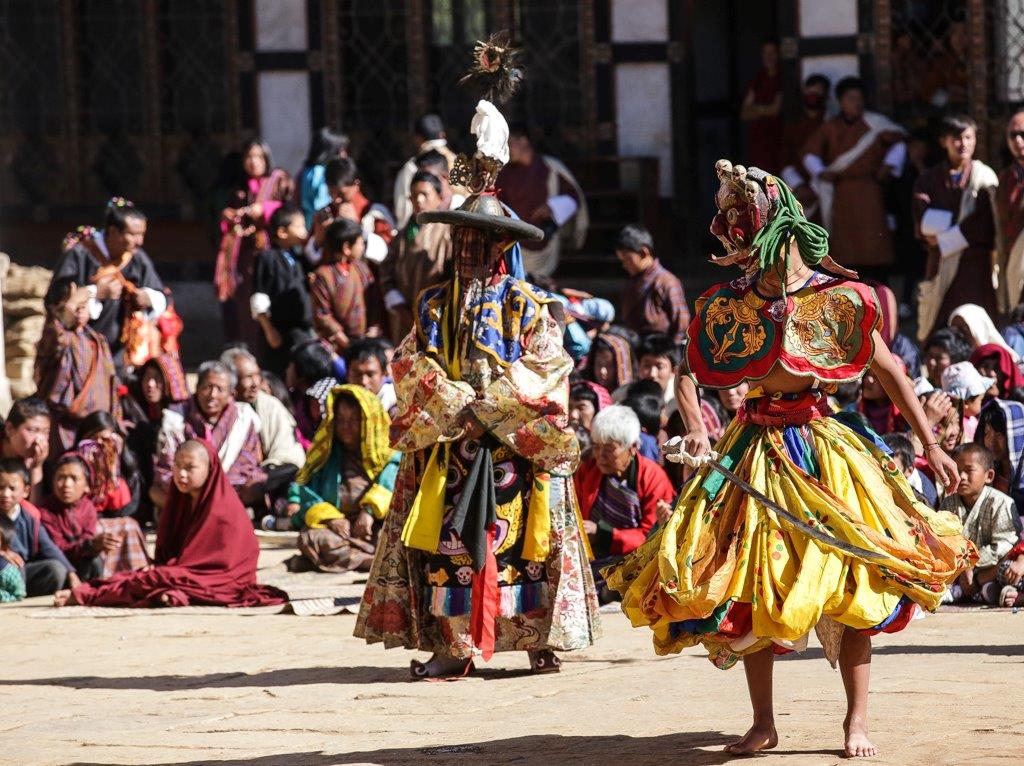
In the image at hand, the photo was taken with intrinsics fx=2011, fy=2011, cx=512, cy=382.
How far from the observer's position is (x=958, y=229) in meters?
11.2

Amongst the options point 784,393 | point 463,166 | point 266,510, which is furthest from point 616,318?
point 784,393

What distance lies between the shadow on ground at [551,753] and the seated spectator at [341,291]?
5.60 meters

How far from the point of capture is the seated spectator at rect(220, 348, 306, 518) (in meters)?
10.1

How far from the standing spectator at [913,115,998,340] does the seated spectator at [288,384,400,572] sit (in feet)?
12.4

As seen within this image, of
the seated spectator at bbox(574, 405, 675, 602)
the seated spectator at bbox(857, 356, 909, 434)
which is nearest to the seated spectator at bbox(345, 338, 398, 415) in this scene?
the seated spectator at bbox(574, 405, 675, 602)

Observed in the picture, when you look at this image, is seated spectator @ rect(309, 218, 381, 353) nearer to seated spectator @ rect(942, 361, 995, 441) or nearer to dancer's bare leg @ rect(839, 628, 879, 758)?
seated spectator @ rect(942, 361, 995, 441)

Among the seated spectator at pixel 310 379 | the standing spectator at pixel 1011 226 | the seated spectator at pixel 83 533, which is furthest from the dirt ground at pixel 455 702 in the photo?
the standing spectator at pixel 1011 226

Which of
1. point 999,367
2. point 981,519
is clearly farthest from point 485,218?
point 999,367

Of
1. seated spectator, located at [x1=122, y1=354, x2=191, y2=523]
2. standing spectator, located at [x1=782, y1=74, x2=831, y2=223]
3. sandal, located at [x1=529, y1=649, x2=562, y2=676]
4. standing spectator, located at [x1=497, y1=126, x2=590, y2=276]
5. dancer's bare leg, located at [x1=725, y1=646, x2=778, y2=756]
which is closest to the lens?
dancer's bare leg, located at [x1=725, y1=646, x2=778, y2=756]

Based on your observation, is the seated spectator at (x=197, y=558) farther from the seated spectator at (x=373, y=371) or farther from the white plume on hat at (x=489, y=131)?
the white plume on hat at (x=489, y=131)

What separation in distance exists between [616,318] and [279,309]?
8.15 ft

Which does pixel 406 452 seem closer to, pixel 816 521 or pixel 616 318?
pixel 816 521

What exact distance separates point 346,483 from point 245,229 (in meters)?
3.49

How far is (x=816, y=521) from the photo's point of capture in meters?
4.90
